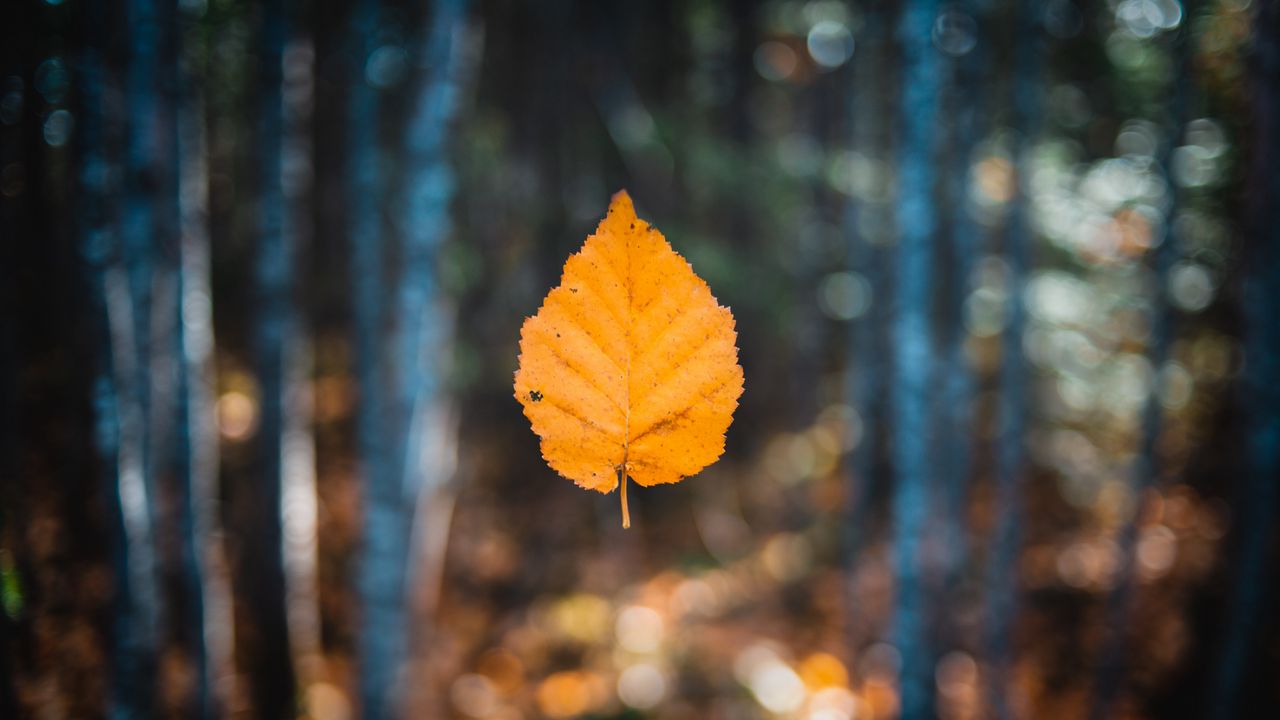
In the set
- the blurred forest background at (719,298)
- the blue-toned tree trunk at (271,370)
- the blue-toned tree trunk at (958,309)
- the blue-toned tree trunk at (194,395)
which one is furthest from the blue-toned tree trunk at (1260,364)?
the blue-toned tree trunk at (194,395)

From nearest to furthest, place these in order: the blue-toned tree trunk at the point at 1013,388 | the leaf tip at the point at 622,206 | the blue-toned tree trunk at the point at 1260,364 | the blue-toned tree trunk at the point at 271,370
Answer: the leaf tip at the point at 622,206 < the blue-toned tree trunk at the point at 1260,364 < the blue-toned tree trunk at the point at 271,370 < the blue-toned tree trunk at the point at 1013,388

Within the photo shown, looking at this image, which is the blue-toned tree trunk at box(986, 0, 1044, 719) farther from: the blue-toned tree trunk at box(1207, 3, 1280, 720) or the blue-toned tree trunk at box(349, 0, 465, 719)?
the blue-toned tree trunk at box(349, 0, 465, 719)

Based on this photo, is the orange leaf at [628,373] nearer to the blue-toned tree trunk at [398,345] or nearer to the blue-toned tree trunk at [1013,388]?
the blue-toned tree trunk at [398,345]

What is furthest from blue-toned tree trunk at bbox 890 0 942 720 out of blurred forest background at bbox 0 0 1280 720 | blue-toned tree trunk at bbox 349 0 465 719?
blue-toned tree trunk at bbox 349 0 465 719

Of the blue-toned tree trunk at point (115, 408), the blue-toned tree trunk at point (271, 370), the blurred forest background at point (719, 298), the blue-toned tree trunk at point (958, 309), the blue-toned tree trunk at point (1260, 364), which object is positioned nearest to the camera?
the blue-toned tree trunk at point (115, 408)

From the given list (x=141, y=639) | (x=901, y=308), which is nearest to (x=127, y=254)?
(x=141, y=639)

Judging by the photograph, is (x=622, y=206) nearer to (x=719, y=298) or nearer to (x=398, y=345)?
(x=398, y=345)
